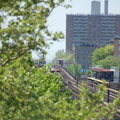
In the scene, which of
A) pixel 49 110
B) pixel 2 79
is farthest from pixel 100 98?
pixel 2 79

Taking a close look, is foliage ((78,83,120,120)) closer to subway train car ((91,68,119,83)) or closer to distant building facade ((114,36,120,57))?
subway train car ((91,68,119,83))

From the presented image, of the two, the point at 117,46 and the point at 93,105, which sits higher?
the point at 93,105

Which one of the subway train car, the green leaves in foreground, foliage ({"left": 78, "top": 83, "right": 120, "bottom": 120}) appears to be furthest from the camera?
the subway train car

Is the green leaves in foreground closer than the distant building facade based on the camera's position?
Yes

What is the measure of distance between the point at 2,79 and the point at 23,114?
1.62 m

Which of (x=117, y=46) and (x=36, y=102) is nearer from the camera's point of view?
(x=36, y=102)

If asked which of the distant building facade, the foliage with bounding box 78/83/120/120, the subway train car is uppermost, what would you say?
the foliage with bounding box 78/83/120/120

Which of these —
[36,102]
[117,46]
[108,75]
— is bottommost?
[108,75]

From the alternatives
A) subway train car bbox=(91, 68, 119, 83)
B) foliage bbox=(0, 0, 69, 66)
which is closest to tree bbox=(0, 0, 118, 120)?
foliage bbox=(0, 0, 69, 66)

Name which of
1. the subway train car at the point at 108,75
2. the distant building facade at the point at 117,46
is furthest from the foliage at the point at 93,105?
the distant building facade at the point at 117,46

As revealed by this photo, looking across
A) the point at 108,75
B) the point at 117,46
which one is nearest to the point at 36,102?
the point at 108,75

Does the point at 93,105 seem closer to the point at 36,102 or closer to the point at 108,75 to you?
the point at 36,102

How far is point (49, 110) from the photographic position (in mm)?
14570

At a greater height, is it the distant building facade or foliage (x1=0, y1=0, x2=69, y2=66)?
foliage (x1=0, y1=0, x2=69, y2=66)
